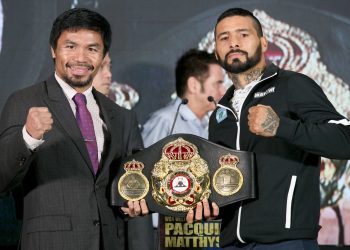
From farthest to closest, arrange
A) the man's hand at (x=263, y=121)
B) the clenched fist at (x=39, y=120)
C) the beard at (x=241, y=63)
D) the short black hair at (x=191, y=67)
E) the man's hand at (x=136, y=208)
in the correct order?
the short black hair at (x=191, y=67)
the beard at (x=241, y=63)
the man's hand at (x=136, y=208)
the man's hand at (x=263, y=121)
the clenched fist at (x=39, y=120)

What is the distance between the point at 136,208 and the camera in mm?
2934

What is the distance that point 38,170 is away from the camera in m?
2.81

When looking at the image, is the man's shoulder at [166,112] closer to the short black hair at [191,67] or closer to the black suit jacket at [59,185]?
the short black hair at [191,67]

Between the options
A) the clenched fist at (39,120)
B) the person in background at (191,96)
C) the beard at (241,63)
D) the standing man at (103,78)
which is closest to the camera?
the clenched fist at (39,120)

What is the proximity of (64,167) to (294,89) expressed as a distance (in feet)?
2.93

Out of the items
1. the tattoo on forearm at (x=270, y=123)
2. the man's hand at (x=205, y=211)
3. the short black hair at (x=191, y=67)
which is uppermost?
the short black hair at (x=191, y=67)

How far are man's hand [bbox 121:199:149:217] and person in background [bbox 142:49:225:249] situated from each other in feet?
5.00

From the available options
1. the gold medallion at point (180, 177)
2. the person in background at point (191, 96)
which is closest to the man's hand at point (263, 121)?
the gold medallion at point (180, 177)

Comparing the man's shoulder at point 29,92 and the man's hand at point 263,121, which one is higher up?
the man's shoulder at point 29,92

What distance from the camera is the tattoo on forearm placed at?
8.84 feet

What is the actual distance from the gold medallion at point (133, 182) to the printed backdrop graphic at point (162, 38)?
5.42ft

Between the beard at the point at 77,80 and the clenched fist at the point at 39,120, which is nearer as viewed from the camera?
the clenched fist at the point at 39,120

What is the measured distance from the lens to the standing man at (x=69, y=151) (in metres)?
2.76

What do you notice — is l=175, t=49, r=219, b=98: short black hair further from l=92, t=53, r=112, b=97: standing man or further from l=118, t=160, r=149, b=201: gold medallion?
l=118, t=160, r=149, b=201: gold medallion
